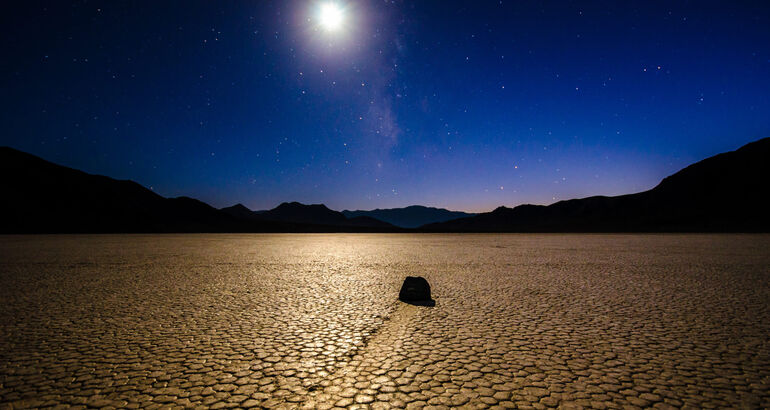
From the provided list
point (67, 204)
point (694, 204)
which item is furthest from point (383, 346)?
point (694, 204)

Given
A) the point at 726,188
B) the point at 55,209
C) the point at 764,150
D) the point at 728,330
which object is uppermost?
the point at 764,150

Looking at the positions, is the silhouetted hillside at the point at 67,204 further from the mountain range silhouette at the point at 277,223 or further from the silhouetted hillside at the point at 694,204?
the silhouetted hillside at the point at 694,204

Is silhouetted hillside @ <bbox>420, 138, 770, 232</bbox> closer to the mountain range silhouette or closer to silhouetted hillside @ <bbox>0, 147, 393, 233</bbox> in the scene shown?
the mountain range silhouette

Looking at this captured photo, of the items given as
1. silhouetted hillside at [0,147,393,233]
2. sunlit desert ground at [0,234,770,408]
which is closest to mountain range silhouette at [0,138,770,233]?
silhouetted hillside at [0,147,393,233]

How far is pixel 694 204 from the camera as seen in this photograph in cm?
8888

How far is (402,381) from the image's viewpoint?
3.07 meters

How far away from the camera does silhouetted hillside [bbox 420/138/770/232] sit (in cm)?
7400

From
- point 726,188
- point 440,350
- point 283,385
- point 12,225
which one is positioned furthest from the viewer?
point 726,188

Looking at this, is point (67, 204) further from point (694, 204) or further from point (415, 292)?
point (694, 204)

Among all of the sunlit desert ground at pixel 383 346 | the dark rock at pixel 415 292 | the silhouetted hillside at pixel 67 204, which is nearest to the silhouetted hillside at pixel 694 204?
the silhouetted hillside at pixel 67 204

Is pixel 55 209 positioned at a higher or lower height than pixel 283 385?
higher

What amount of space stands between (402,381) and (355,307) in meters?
2.91

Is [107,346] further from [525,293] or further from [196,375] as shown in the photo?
[525,293]

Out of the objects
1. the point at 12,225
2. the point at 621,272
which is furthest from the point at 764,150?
the point at 12,225
